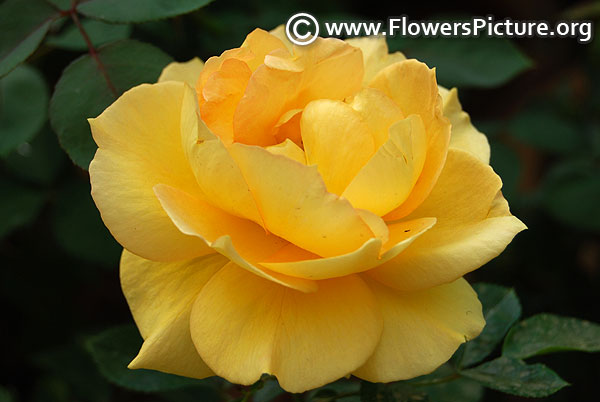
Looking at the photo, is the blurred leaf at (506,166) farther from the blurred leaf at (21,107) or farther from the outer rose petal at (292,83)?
the blurred leaf at (21,107)

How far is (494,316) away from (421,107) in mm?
377

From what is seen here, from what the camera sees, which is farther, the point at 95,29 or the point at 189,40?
the point at 189,40

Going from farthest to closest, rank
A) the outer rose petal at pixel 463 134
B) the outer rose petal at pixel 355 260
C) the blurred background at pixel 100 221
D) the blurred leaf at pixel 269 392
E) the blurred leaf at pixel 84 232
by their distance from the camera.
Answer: the blurred leaf at pixel 84 232 → the blurred background at pixel 100 221 → the blurred leaf at pixel 269 392 → the outer rose petal at pixel 463 134 → the outer rose petal at pixel 355 260

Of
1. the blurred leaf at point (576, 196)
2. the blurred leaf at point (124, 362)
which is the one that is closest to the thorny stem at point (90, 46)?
the blurred leaf at point (124, 362)

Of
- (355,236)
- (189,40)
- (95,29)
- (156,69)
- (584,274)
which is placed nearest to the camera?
(355,236)

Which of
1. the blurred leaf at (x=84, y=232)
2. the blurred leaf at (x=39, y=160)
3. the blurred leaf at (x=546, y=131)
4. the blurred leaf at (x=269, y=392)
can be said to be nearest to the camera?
the blurred leaf at (x=269, y=392)

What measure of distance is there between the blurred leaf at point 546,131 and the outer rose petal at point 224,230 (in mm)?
1205

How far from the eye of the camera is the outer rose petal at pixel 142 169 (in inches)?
22.3

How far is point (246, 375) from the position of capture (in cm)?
54

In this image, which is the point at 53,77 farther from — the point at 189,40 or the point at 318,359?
the point at 318,359

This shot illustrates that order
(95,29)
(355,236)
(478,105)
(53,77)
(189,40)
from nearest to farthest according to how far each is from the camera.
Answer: (355,236) < (95,29) < (189,40) < (53,77) < (478,105)

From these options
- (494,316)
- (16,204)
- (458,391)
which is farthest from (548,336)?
(16,204)

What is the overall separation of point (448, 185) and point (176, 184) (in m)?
0.27

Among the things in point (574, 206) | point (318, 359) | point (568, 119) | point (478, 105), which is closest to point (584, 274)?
point (574, 206)
